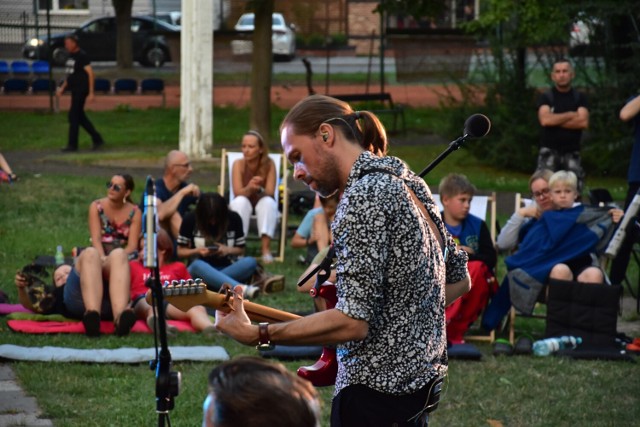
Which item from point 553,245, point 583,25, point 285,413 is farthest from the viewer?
point 583,25

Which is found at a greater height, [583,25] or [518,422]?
[583,25]

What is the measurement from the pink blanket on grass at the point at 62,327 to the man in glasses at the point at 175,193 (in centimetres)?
192

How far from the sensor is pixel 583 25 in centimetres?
1828

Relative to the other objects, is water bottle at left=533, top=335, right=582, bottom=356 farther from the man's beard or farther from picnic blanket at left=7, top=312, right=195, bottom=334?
the man's beard

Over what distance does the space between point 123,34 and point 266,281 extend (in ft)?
76.5

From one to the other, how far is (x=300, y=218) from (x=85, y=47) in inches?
884

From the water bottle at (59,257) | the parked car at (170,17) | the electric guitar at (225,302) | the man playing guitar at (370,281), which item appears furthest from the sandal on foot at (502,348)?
→ the parked car at (170,17)

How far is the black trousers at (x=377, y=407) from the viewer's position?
148 inches

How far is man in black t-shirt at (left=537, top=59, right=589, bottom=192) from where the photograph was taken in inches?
474

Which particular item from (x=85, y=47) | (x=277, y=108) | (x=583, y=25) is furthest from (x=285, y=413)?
(x=85, y=47)

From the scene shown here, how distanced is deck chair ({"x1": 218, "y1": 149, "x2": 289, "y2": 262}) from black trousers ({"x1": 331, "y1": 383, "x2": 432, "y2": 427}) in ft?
27.5

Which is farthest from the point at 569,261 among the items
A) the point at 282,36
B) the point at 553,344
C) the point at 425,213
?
the point at 282,36

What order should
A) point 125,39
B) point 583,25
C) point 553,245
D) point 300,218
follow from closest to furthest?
point 553,245
point 300,218
point 583,25
point 125,39

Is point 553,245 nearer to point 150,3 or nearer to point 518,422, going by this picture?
point 518,422
